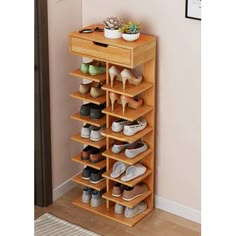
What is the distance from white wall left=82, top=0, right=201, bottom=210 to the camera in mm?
2994

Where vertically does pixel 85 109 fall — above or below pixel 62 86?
below

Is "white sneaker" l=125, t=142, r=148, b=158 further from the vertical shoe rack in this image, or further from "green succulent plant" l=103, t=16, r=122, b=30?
"green succulent plant" l=103, t=16, r=122, b=30

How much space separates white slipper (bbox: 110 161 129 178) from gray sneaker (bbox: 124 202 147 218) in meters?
0.22

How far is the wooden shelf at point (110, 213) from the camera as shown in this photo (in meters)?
3.34

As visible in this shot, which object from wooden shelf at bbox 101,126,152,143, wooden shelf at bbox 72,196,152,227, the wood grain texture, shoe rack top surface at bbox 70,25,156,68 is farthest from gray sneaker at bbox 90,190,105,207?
shoe rack top surface at bbox 70,25,156,68

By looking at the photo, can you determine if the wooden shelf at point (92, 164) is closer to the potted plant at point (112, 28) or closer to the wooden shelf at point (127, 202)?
the wooden shelf at point (127, 202)

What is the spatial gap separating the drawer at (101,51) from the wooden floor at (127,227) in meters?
1.00

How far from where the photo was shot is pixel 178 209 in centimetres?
339

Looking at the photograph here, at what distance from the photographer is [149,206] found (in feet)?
11.3

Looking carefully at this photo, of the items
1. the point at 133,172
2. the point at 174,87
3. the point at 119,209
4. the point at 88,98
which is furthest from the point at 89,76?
the point at 119,209

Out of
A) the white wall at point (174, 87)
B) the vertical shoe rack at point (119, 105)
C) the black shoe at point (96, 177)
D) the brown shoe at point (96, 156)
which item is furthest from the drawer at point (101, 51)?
the black shoe at point (96, 177)

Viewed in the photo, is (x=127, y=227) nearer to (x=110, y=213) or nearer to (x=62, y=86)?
(x=110, y=213)

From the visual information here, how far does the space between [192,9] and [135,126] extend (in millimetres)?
719
